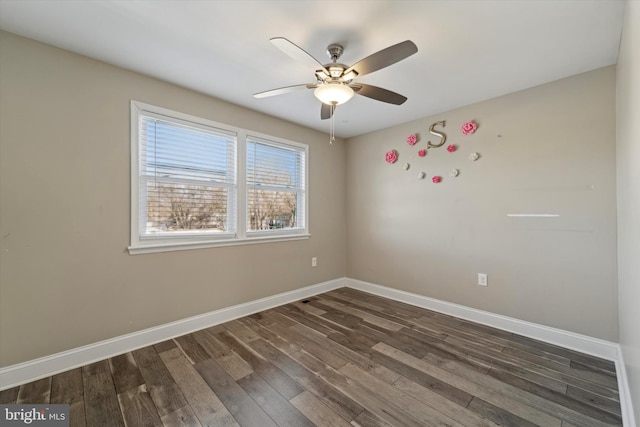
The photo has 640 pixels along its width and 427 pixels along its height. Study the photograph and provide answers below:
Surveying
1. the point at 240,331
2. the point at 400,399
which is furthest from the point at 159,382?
the point at 400,399

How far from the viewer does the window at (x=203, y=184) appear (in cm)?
234

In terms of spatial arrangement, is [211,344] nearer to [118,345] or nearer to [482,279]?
[118,345]

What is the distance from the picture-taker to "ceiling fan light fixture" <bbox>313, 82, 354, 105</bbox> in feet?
5.80

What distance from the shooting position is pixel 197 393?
172 cm

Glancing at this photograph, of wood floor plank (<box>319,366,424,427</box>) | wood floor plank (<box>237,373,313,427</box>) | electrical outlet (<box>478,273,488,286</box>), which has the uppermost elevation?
electrical outlet (<box>478,273,488,286</box>)

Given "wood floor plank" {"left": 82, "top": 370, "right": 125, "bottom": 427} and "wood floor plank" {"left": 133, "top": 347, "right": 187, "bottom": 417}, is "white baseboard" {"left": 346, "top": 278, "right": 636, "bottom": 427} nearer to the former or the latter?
"wood floor plank" {"left": 133, "top": 347, "right": 187, "bottom": 417}

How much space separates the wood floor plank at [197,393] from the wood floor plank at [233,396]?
3 centimetres

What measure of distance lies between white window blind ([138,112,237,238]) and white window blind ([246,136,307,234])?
0.25 meters

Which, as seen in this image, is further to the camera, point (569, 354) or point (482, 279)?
point (482, 279)

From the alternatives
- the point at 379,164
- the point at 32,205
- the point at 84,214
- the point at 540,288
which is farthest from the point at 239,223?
the point at 540,288

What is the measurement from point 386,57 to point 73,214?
2543 mm

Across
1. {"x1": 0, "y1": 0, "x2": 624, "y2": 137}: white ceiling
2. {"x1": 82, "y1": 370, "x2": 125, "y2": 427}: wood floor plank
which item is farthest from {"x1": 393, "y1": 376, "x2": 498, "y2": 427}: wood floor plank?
{"x1": 0, "y1": 0, "x2": 624, "y2": 137}: white ceiling

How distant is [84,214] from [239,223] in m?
1.32

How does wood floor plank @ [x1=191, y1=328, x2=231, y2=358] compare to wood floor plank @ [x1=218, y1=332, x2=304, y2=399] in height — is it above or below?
above
